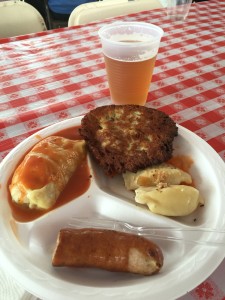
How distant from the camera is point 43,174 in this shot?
72cm

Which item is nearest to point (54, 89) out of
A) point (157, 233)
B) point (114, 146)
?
point (114, 146)

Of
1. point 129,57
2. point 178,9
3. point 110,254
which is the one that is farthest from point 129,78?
point 178,9

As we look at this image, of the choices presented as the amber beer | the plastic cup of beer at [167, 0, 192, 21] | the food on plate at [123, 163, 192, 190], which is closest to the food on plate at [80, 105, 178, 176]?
the food on plate at [123, 163, 192, 190]

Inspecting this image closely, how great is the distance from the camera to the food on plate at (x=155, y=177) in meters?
0.75

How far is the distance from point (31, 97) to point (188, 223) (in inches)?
32.1

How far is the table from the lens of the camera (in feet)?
3.62

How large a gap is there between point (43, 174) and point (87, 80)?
0.72 m

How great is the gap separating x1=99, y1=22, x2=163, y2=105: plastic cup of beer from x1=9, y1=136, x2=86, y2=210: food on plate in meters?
0.35

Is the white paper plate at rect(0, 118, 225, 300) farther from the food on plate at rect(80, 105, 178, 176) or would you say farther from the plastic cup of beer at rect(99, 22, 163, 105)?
the plastic cup of beer at rect(99, 22, 163, 105)

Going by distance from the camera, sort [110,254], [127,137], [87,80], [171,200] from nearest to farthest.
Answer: [110,254]
[171,200]
[127,137]
[87,80]

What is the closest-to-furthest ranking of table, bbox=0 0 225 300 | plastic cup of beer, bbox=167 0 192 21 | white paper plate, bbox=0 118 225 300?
white paper plate, bbox=0 118 225 300 < table, bbox=0 0 225 300 < plastic cup of beer, bbox=167 0 192 21

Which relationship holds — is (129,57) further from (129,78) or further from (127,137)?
(127,137)

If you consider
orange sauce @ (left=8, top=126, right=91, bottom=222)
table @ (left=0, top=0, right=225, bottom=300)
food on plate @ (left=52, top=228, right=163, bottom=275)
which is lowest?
table @ (left=0, top=0, right=225, bottom=300)

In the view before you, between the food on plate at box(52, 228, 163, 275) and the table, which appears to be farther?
the table
